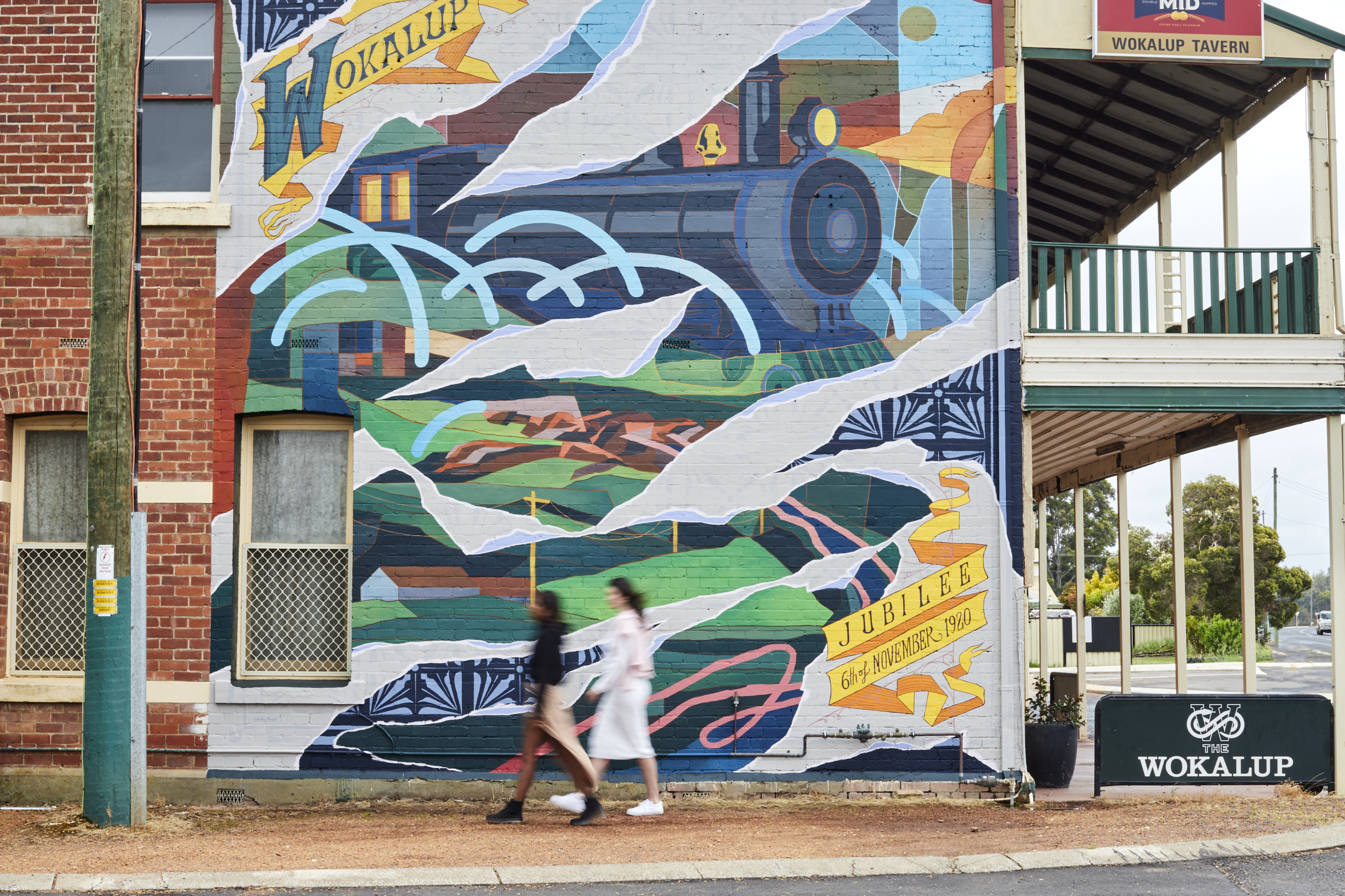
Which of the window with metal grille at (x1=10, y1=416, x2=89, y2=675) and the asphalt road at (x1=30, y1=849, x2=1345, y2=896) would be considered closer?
the asphalt road at (x1=30, y1=849, x2=1345, y2=896)

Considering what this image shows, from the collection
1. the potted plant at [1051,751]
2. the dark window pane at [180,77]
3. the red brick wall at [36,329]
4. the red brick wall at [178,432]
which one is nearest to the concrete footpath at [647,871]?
the potted plant at [1051,751]

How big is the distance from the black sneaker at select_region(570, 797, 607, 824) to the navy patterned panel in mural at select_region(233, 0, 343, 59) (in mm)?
6650

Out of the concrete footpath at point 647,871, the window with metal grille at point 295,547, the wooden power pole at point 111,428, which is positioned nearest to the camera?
the concrete footpath at point 647,871

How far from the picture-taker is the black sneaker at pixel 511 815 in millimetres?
8172

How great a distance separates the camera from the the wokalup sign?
937 centimetres

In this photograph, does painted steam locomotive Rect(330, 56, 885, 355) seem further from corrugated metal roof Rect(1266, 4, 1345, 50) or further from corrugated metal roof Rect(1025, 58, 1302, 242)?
corrugated metal roof Rect(1266, 4, 1345, 50)

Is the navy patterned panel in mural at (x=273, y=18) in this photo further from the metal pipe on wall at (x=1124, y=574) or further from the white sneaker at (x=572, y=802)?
the metal pipe on wall at (x=1124, y=574)

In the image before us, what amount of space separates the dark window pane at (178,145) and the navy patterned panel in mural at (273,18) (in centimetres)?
67

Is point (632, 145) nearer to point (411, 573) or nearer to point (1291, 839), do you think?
point (411, 573)

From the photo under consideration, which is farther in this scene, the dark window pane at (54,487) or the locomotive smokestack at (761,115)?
the dark window pane at (54,487)

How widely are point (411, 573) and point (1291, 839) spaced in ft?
21.5

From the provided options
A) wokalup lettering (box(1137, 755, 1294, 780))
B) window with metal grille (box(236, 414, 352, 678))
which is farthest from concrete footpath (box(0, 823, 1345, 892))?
window with metal grille (box(236, 414, 352, 678))

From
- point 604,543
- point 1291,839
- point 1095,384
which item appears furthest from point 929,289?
point 1291,839

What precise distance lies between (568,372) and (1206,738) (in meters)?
6.03
